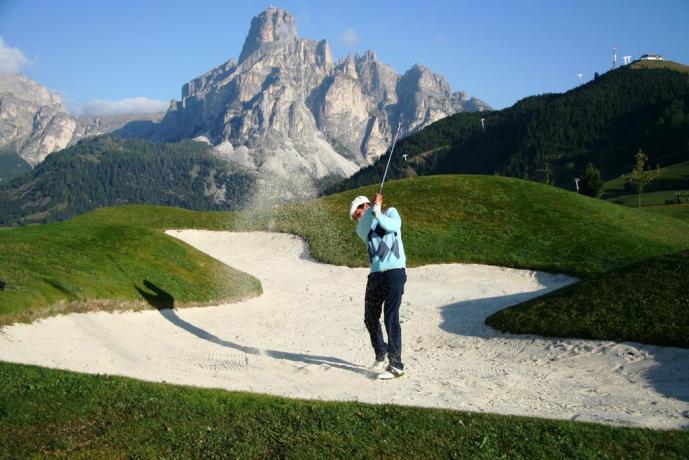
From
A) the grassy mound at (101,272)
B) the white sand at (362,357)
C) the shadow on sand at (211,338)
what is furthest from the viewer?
the grassy mound at (101,272)

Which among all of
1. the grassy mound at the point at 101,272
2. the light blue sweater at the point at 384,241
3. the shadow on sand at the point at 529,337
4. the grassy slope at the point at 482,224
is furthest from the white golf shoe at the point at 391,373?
the grassy slope at the point at 482,224

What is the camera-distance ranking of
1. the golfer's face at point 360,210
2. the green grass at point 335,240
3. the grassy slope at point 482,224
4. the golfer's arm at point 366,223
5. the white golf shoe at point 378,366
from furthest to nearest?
the grassy slope at point 482,224 < the green grass at point 335,240 < the white golf shoe at point 378,366 < the golfer's face at point 360,210 < the golfer's arm at point 366,223

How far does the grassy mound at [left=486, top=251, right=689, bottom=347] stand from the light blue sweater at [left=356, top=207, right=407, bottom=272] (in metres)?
6.55

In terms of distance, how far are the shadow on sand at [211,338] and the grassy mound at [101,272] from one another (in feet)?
0.29

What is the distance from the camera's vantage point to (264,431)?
880 cm

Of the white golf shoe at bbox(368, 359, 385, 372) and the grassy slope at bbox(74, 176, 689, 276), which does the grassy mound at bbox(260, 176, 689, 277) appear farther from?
the white golf shoe at bbox(368, 359, 385, 372)

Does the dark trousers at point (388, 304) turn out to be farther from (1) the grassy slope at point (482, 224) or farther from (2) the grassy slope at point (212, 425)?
(1) the grassy slope at point (482, 224)

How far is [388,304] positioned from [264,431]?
212 inches

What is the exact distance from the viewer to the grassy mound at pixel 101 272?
687 inches

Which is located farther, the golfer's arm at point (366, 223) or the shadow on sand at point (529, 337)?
the golfer's arm at point (366, 223)

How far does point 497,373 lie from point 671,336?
4429 mm

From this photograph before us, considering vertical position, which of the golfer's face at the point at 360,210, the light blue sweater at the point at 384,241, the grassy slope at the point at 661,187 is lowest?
the grassy slope at the point at 661,187

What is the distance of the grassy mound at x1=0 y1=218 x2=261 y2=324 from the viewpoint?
17.5m

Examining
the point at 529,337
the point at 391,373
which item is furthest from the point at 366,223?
the point at 529,337
